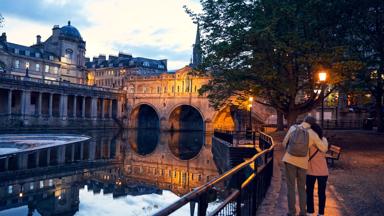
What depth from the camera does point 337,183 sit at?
12062mm

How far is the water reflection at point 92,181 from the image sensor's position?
1397cm

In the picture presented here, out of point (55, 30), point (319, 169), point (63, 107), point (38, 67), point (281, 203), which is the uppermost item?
point (55, 30)

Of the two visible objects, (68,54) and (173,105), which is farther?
(68,54)

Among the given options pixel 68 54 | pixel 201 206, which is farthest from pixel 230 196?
pixel 68 54

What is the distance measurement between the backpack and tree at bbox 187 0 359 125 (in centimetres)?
1251

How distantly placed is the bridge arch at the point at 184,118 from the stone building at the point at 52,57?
26.7m

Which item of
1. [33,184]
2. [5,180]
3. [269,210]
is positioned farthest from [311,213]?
[5,180]

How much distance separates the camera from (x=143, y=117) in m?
78.9

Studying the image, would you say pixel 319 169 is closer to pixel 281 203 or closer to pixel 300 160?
pixel 300 160

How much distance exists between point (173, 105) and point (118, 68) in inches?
1319

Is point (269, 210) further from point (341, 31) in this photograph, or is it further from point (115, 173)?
point (341, 31)

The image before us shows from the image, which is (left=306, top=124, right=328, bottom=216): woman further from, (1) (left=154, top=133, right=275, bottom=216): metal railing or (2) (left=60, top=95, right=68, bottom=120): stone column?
(2) (left=60, top=95, right=68, bottom=120): stone column

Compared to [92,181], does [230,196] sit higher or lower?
higher

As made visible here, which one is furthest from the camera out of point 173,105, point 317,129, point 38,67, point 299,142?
point 38,67
